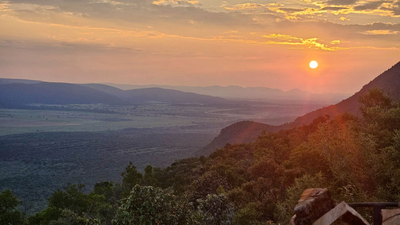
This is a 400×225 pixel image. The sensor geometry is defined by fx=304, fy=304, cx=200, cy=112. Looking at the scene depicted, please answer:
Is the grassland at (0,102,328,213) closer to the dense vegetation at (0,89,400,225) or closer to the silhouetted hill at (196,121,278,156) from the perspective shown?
the silhouetted hill at (196,121,278,156)

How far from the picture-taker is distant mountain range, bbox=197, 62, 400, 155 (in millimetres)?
66750

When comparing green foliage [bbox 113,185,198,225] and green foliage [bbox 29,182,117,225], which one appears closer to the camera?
green foliage [bbox 113,185,198,225]

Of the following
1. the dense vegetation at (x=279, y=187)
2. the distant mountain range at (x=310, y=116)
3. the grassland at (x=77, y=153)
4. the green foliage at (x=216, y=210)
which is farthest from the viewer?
the distant mountain range at (x=310, y=116)

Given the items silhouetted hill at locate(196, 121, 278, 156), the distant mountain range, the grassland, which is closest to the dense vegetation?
the grassland

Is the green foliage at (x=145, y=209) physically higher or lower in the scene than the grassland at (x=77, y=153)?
higher

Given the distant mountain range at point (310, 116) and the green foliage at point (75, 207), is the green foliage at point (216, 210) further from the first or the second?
the distant mountain range at point (310, 116)

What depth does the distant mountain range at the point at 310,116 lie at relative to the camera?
2628 inches

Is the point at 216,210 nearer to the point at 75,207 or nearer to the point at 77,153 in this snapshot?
the point at 75,207

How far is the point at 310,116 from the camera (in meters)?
85.3

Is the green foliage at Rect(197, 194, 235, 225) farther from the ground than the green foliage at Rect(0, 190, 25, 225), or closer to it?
farther from the ground

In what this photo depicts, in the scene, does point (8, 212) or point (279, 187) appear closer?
point (8, 212)

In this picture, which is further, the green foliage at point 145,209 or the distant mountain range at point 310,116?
the distant mountain range at point 310,116

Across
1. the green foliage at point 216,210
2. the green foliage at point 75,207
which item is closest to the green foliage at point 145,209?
the green foliage at point 216,210

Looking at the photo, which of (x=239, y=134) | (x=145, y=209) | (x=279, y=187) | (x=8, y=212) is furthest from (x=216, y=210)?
(x=239, y=134)
